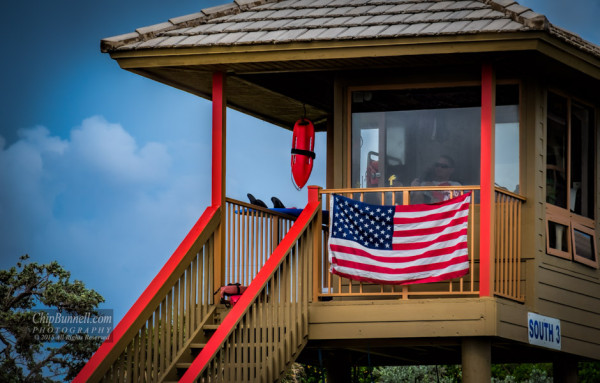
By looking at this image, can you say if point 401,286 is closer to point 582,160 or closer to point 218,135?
point 218,135

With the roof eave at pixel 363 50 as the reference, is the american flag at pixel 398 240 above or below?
below

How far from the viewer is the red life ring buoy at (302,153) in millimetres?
17609

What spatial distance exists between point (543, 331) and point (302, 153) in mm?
4538

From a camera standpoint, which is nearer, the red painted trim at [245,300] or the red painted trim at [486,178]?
the red painted trim at [245,300]

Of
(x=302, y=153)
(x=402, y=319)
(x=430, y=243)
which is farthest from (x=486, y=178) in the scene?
(x=302, y=153)

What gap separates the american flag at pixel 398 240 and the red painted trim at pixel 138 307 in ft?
5.71

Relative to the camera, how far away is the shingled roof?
14.1m

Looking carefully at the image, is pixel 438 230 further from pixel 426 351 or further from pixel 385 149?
pixel 426 351

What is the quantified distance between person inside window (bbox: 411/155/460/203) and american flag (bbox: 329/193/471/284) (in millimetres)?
852

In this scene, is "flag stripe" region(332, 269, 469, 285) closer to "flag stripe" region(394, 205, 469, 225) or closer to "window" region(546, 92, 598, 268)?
"flag stripe" region(394, 205, 469, 225)

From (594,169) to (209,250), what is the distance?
552 centimetres

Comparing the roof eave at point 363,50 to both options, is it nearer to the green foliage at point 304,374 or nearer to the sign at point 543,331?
the sign at point 543,331

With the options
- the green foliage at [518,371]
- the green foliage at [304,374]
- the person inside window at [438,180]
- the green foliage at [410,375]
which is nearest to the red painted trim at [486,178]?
the person inside window at [438,180]

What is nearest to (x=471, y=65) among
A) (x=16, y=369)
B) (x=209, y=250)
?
(x=209, y=250)
